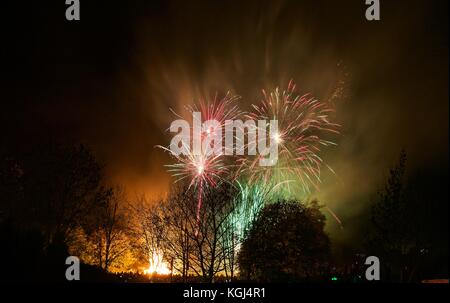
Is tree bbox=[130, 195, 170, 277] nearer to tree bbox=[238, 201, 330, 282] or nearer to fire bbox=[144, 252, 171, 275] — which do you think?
fire bbox=[144, 252, 171, 275]

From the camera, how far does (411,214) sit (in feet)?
179

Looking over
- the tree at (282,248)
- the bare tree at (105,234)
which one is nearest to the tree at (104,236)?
the bare tree at (105,234)

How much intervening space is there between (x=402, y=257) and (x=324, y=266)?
1453 centimetres

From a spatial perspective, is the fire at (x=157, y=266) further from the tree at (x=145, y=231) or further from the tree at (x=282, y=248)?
the tree at (x=282, y=248)

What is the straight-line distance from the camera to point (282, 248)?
3878 centimetres

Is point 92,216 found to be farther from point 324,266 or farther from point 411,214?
point 411,214

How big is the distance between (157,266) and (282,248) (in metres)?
22.6

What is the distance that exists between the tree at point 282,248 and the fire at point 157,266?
1851 centimetres

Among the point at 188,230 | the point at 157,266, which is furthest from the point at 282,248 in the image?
the point at 157,266

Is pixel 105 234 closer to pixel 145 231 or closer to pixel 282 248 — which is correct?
pixel 145 231

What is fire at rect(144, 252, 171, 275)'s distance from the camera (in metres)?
55.7

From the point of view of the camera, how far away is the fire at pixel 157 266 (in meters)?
55.7

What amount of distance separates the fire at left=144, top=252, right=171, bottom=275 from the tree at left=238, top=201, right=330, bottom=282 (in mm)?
18511
